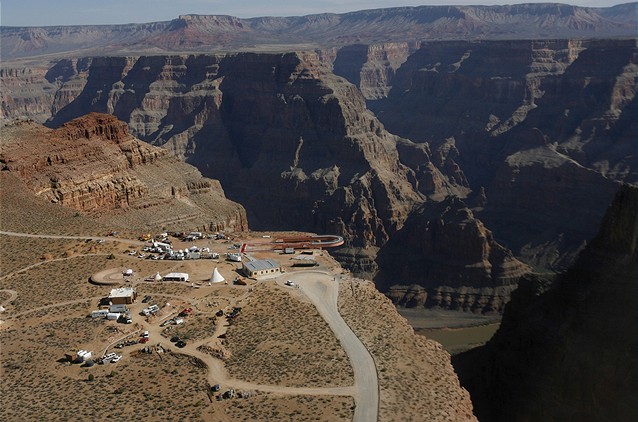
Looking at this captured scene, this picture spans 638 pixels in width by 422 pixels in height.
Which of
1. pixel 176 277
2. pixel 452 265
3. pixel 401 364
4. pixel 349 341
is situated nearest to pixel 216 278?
pixel 176 277

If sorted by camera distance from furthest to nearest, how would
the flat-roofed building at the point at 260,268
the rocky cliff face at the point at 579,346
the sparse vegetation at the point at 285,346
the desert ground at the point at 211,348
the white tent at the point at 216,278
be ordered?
the flat-roofed building at the point at 260,268 → the white tent at the point at 216,278 → the rocky cliff face at the point at 579,346 → the sparse vegetation at the point at 285,346 → the desert ground at the point at 211,348

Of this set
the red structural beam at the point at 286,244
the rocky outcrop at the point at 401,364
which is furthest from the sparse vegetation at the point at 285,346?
the red structural beam at the point at 286,244

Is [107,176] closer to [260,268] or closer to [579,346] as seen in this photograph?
[260,268]

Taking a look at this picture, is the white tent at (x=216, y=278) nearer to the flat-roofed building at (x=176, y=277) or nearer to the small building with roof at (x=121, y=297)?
the flat-roofed building at (x=176, y=277)

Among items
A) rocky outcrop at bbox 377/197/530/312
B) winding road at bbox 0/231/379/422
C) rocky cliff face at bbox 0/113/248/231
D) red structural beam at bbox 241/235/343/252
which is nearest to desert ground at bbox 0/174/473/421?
winding road at bbox 0/231/379/422

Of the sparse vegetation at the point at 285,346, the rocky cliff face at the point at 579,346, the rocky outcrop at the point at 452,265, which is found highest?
the sparse vegetation at the point at 285,346

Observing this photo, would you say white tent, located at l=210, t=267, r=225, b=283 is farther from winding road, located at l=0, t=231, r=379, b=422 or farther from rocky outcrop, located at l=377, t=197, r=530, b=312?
rocky outcrop, located at l=377, t=197, r=530, b=312
